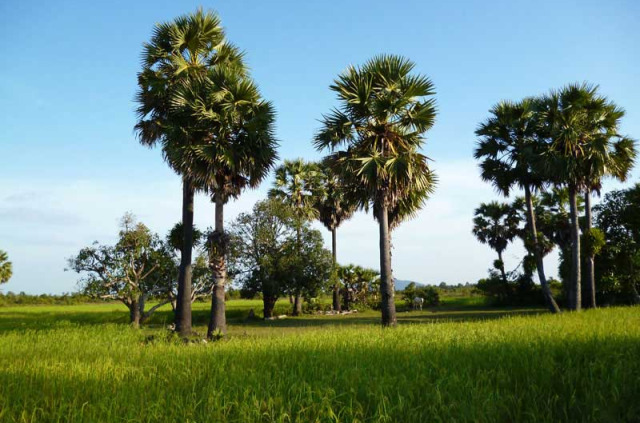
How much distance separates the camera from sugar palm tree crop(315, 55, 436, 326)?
68.5 ft

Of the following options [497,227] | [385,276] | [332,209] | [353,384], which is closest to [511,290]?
[497,227]

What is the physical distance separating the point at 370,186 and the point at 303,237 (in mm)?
17987

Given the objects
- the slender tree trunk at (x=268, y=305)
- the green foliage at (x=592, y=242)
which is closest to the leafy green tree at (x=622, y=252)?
the green foliage at (x=592, y=242)

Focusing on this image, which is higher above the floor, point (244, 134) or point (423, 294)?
point (244, 134)

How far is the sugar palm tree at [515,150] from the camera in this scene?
27.5 m

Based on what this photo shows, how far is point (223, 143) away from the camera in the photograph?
2139 centimetres

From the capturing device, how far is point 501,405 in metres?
4.81

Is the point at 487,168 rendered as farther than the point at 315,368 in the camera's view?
Yes

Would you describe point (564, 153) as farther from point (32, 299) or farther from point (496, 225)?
point (32, 299)

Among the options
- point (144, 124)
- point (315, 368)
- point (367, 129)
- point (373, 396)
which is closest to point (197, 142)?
point (144, 124)

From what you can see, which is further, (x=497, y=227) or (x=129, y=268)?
(x=497, y=227)

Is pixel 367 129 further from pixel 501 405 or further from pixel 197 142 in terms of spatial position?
pixel 501 405

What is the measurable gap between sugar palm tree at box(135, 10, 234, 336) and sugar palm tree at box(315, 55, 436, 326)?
7.05 m

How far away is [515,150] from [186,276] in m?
21.9
